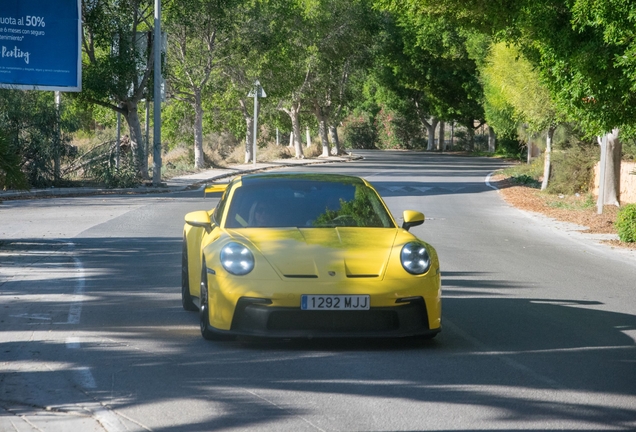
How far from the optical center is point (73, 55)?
95.9 ft

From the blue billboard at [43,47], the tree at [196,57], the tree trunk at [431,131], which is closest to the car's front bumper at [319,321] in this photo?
the blue billboard at [43,47]

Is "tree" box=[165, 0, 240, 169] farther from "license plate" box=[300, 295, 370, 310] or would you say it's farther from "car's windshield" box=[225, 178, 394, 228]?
"license plate" box=[300, 295, 370, 310]

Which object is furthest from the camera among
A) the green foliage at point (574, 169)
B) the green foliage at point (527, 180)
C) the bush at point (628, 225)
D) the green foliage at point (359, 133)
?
the green foliage at point (359, 133)

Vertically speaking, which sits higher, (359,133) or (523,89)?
A: (359,133)

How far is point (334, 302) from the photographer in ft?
23.5

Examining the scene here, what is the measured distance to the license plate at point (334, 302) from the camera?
23.4 feet

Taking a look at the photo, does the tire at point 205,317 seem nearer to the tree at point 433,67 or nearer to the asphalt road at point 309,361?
the asphalt road at point 309,361

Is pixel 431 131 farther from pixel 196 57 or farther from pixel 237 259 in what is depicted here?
pixel 237 259

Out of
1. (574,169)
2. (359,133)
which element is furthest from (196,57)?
(359,133)

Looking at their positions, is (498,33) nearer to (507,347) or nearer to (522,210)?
(522,210)

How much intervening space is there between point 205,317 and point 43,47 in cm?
2361

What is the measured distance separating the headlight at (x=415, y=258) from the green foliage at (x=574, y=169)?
23294mm

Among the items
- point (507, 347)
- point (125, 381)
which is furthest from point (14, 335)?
point (507, 347)

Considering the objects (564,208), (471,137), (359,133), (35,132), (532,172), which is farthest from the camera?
(359,133)
